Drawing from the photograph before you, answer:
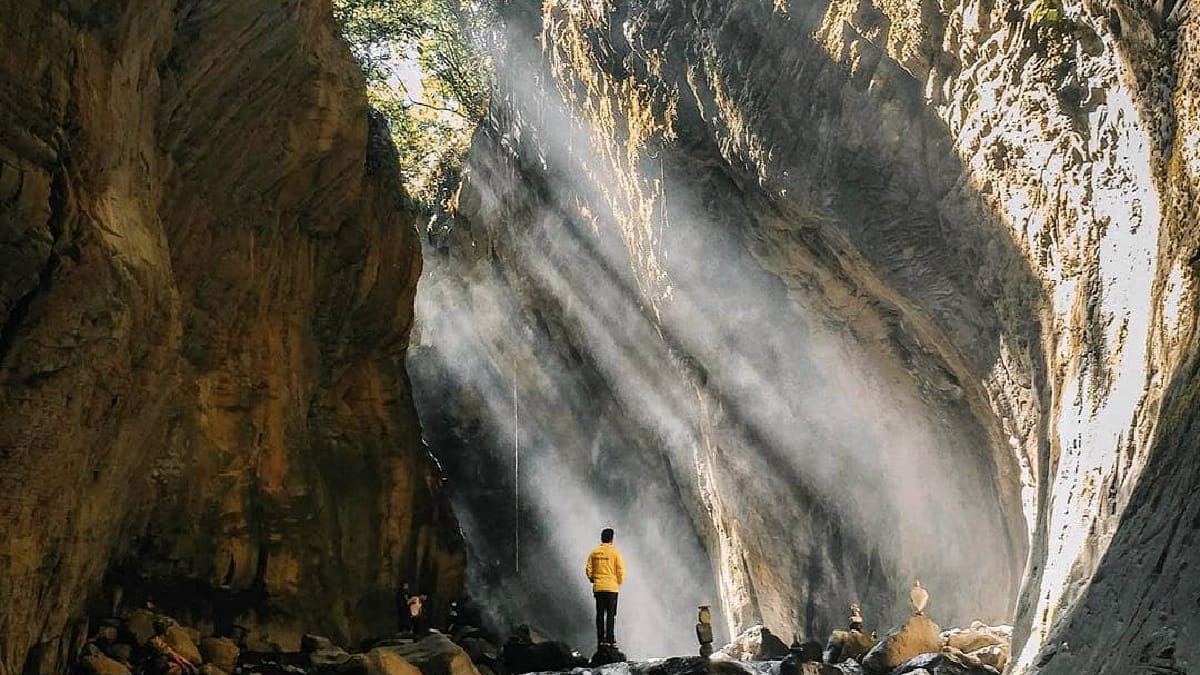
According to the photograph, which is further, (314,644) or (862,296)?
(862,296)

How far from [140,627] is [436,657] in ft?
7.98

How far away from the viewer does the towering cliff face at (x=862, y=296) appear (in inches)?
311

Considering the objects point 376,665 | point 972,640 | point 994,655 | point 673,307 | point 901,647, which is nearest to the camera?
point 376,665

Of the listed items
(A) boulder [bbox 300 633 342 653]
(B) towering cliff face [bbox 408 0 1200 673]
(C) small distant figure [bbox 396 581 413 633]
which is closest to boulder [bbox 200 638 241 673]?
(A) boulder [bbox 300 633 342 653]

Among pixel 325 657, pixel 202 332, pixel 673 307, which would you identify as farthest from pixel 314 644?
pixel 673 307

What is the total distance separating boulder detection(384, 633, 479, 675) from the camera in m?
9.15

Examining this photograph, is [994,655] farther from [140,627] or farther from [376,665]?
[140,627]

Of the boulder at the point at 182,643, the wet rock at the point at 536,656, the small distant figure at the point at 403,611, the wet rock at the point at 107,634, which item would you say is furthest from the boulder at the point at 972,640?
the wet rock at the point at 107,634

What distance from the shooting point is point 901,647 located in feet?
34.7

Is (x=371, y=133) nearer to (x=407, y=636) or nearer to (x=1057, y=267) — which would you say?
(x=407, y=636)

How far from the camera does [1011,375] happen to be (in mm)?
11234

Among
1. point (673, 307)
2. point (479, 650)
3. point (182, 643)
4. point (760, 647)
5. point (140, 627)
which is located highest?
point (673, 307)

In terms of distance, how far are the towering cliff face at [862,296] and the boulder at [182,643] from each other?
646 centimetres

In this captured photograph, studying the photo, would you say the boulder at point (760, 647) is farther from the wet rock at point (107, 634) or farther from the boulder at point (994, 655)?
the wet rock at point (107, 634)
